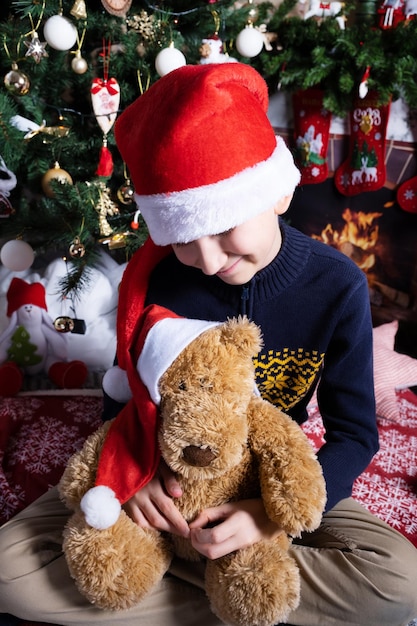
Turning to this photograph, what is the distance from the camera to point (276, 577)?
70 centimetres

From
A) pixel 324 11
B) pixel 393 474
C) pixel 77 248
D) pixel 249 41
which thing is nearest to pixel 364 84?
pixel 324 11

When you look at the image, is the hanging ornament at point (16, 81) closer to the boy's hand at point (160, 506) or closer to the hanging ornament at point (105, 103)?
the hanging ornament at point (105, 103)

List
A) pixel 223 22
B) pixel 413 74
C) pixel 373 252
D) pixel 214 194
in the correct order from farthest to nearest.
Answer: pixel 373 252 < pixel 413 74 < pixel 223 22 < pixel 214 194

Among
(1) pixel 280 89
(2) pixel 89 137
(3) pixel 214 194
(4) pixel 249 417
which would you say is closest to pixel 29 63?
(2) pixel 89 137

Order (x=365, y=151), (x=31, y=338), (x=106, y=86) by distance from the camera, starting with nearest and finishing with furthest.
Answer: (x=106, y=86)
(x=31, y=338)
(x=365, y=151)

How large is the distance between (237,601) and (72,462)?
289mm

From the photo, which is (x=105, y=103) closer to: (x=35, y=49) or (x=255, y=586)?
(x=35, y=49)

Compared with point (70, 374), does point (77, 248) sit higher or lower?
higher

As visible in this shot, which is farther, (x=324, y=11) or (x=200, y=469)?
(x=324, y=11)

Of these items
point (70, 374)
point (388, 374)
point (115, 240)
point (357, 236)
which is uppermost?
point (115, 240)

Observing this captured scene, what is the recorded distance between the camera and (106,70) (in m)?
1.37

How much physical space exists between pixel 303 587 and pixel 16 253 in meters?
0.98

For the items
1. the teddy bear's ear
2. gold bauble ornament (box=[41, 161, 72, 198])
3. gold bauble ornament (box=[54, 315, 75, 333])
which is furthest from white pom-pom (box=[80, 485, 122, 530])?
gold bauble ornament (box=[41, 161, 72, 198])

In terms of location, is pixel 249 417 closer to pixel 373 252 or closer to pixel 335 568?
pixel 335 568
